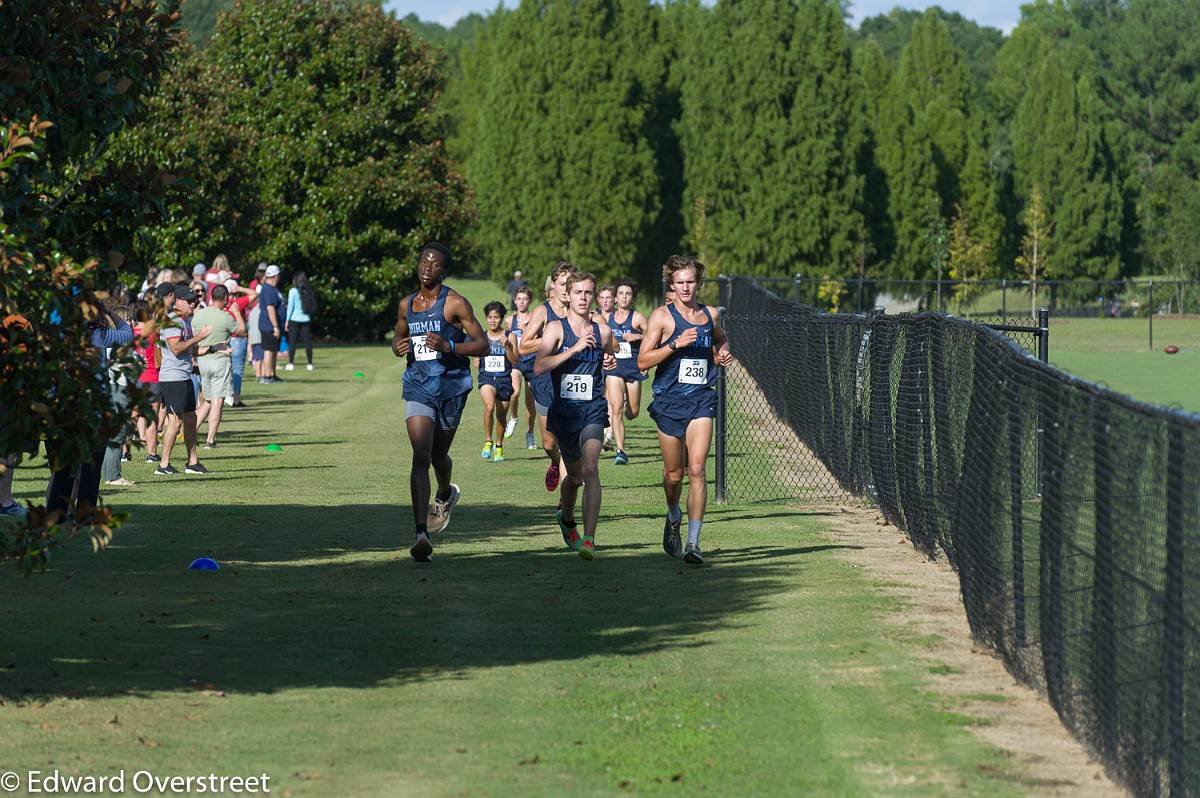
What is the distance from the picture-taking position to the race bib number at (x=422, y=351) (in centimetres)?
1279

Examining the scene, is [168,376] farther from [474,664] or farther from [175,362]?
[474,664]

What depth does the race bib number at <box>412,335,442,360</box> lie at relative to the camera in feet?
42.0

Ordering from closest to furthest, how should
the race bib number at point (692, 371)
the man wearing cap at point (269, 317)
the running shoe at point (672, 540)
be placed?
the race bib number at point (692, 371), the running shoe at point (672, 540), the man wearing cap at point (269, 317)

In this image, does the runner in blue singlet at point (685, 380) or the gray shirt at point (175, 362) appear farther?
the gray shirt at point (175, 362)

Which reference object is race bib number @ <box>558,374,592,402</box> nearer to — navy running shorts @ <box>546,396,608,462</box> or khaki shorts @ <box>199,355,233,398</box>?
navy running shorts @ <box>546,396,608,462</box>

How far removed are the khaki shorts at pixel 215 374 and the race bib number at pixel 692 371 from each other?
9317 mm

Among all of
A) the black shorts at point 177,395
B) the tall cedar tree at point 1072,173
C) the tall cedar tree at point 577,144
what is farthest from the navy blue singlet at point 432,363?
the tall cedar tree at point 1072,173

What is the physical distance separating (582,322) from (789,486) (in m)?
5.37

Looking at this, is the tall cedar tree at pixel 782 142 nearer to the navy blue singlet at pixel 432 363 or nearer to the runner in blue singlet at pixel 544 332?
the runner in blue singlet at pixel 544 332

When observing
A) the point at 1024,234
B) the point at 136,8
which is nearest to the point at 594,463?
the point at 136,8

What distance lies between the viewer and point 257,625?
406 inches

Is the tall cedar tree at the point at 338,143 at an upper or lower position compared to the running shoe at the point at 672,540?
upper

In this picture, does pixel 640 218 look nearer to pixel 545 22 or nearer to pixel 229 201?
pixel 545 22

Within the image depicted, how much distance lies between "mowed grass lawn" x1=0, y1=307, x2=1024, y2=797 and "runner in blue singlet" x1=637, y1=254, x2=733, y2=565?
0.55 m
